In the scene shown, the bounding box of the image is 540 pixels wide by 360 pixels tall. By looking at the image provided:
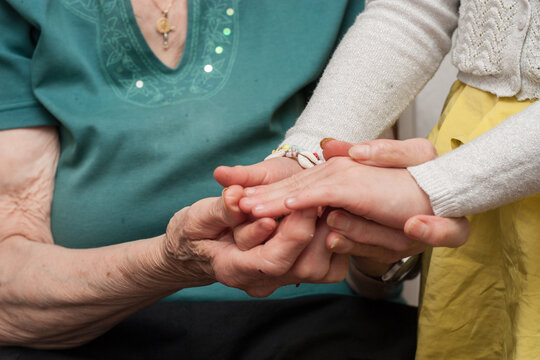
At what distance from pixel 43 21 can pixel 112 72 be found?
15 cm

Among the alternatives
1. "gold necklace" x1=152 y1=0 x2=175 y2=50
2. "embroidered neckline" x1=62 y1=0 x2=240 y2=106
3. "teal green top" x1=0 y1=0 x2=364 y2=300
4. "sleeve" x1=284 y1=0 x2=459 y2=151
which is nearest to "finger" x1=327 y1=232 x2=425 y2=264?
"sleeve" x1=284 y1=0 x2=459 y2=151

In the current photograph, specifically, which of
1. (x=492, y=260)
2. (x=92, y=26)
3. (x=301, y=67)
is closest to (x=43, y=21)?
(x=92, y=26)

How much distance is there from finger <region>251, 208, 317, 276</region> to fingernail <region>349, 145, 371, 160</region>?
87 millimetres

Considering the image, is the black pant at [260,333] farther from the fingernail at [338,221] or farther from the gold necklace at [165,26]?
the gold necklace at [165,26]

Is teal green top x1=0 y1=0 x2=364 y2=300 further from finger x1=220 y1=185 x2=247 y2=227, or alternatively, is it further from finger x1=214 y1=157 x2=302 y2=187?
finger x1=220 y1=185 x2=247 y2=227

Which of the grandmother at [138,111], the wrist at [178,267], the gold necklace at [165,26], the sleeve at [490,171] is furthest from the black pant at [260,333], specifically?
the gold necklace at [165,26]

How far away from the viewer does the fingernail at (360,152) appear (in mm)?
672

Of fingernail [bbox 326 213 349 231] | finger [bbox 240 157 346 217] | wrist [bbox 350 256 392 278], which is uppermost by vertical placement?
finger [bbox 240 157 346 217]

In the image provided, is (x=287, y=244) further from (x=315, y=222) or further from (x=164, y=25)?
(x=164, y=25)

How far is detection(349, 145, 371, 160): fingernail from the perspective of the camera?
67 cm

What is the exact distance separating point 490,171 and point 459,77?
29 centimetres

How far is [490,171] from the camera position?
619 millimetres

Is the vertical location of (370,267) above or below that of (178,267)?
below

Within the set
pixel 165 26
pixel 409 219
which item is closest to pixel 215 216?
pixel 409 219
